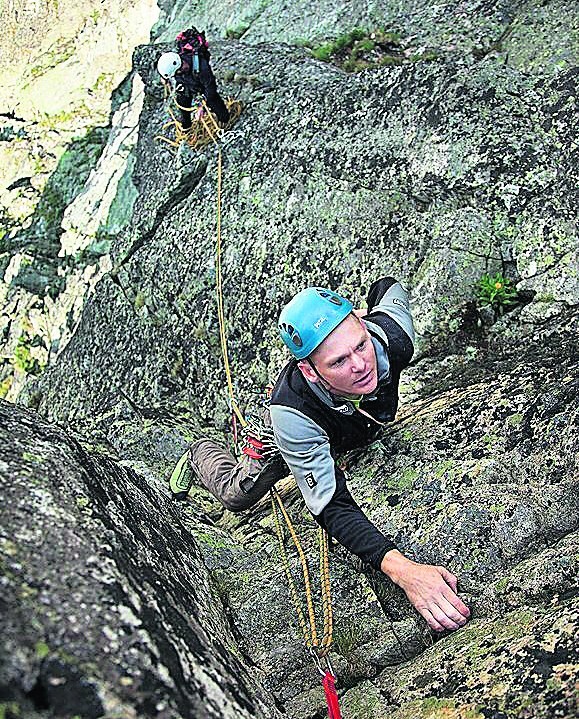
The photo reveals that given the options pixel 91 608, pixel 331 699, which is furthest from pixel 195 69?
pixel 91 608

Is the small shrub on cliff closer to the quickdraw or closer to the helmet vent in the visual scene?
the quickdraw

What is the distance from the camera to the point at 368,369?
195 inches

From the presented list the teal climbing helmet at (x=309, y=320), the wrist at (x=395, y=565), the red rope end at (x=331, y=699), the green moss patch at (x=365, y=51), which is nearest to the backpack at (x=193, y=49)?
the green moss patch at (x=365, y=51)

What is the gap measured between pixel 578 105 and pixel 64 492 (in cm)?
712

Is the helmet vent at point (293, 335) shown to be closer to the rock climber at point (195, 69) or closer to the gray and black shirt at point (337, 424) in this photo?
the gray and black shirt at point (337, 424)

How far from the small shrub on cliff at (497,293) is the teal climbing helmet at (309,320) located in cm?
291

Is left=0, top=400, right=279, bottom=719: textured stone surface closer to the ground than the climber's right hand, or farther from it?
farther from it

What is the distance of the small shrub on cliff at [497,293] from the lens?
722cm

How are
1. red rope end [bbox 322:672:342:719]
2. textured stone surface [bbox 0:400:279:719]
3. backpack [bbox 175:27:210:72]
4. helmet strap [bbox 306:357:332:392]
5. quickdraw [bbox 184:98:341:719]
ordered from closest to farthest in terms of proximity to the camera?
textured stone surface [bbox 0:400:279:719] < red rope end [bbox 322:672:342:719] < quickdraw [bbox 184:98:341:719] < helmet strap [bbox 306:357:332:392] < backpack [bbox 175:27:210:72]

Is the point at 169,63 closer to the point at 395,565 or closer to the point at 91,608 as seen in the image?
the point at 395,565

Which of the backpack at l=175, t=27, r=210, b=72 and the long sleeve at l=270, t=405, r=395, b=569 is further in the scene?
the backpack at l=175, t=27, r=210, b=72

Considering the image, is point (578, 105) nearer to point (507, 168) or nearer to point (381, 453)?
point (507, 168)

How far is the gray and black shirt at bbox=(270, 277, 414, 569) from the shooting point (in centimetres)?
483

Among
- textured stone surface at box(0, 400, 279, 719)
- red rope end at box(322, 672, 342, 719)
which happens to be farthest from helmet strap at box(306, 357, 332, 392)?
red rope end at box(322, 672, 342, 719)
